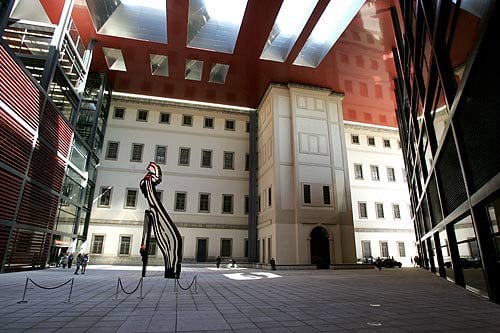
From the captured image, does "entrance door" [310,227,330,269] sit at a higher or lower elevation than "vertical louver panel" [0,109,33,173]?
lower

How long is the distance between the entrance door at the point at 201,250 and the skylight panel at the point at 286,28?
56.6 feet

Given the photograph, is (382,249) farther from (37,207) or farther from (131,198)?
(37,207)

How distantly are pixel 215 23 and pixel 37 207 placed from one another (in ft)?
51.1

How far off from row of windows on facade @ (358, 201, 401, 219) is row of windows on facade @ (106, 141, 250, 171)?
1331cm

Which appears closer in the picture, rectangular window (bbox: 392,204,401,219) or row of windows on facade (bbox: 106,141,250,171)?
row of windows on facade (bbox: 106,141,250,171)

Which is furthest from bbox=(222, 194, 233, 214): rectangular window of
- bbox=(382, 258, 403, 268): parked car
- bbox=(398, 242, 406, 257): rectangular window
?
bbox=(398, 242, 406, 257): rectangular window

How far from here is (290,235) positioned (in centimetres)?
2330

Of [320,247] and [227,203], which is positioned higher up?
[227,203]

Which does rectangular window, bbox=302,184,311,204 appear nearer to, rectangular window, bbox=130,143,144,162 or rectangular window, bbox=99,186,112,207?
rectangular window, bbox=130,143,144,162

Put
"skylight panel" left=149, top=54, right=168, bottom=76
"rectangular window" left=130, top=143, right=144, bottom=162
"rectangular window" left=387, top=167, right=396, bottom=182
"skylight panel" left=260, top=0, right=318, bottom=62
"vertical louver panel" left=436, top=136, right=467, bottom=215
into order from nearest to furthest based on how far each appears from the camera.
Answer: "vertical louver panel" left=436, top=136, right=467, bottom=215
"skylight panel" left=260, top=0, right=318, bottom=62
"skylight panel" left=149, top=54, right=168, bottom=76
"rectangular window" left=130, top=143, right=144, bottom=162
"rectangular window" left=387, top=167, right=396, bottom=182

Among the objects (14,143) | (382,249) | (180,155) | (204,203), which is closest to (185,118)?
(180,155)

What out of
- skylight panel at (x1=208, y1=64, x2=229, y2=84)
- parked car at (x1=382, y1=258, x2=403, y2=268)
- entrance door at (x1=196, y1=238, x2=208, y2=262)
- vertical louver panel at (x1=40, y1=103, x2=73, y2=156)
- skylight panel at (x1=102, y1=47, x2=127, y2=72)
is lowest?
parked car at (x1=382, y1=258, x2=403, y2=268)

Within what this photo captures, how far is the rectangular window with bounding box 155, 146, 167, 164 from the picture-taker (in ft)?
Answer: 96.6

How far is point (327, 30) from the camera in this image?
20484 millimetres
